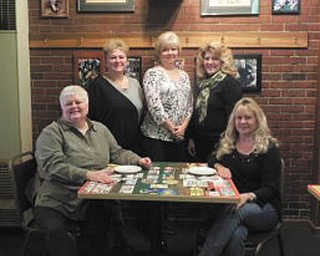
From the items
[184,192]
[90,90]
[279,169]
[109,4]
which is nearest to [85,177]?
[184,192]

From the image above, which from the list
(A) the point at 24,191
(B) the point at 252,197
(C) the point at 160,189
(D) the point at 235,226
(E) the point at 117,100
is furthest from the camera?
(E) the point at 117,100

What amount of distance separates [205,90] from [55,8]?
4.69 feet

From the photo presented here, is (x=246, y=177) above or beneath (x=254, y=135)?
beneath

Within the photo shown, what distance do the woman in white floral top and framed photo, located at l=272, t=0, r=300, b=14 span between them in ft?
3.04

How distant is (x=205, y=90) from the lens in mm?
3133

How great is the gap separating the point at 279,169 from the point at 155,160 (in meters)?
0.95

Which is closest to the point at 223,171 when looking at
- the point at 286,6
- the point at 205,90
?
the point at 205,90

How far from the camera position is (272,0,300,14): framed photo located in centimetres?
345

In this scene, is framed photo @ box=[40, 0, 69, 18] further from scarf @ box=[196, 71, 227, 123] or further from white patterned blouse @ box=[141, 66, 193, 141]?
scarf @ box=[196, 71, 227, 123]

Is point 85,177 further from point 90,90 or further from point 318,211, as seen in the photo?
point 318,211

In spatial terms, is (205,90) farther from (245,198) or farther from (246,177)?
(245,198)

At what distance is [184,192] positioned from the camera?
222cm

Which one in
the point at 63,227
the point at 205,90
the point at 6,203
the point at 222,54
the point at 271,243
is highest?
the point at 222,54

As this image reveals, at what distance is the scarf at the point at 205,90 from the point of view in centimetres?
309
